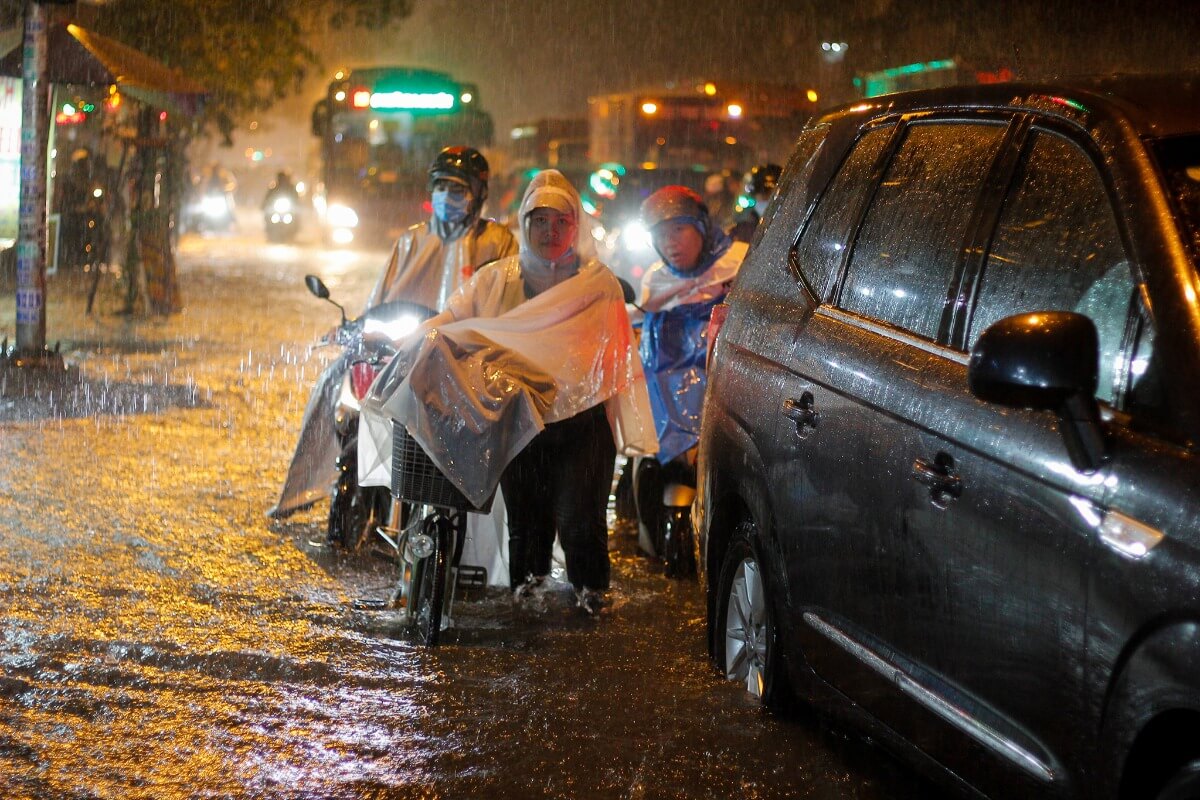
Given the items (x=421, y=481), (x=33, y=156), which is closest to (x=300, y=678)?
(x=421, y=481)

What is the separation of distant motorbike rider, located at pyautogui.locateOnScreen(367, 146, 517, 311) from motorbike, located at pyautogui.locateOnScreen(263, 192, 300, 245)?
3023 centimetres

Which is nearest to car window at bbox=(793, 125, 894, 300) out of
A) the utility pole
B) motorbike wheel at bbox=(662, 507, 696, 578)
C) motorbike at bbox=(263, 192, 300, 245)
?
motorbike wheel at bbox=(662, 507, 696, 578)

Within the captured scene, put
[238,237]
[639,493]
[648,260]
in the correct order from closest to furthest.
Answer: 1. [639,493]
2. [648,260]
3. [238,237]

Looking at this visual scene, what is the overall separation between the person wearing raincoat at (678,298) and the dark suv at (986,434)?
2.33 meters

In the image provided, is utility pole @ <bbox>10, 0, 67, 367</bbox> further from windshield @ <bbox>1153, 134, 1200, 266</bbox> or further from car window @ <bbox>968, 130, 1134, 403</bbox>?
windshield @ <bbox>1153, 134, 1200, 266</bbox>

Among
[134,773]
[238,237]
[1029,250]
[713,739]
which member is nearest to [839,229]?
[1029,250]

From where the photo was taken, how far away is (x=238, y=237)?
41375 mm

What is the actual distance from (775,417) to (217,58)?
67.8ft

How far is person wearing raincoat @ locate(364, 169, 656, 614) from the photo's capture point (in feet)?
19.4

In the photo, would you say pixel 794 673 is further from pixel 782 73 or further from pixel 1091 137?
pixel 782 73

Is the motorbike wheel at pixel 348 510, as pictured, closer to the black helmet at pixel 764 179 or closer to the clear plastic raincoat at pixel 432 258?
the clear plastic raincoat at pixel 432 258

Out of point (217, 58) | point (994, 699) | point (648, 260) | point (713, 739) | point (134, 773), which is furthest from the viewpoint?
point (217, 58)

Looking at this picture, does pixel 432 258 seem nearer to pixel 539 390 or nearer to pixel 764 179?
pixel 539 390

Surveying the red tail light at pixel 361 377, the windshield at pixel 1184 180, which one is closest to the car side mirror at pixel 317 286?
the red tail light at pixel 361 377
